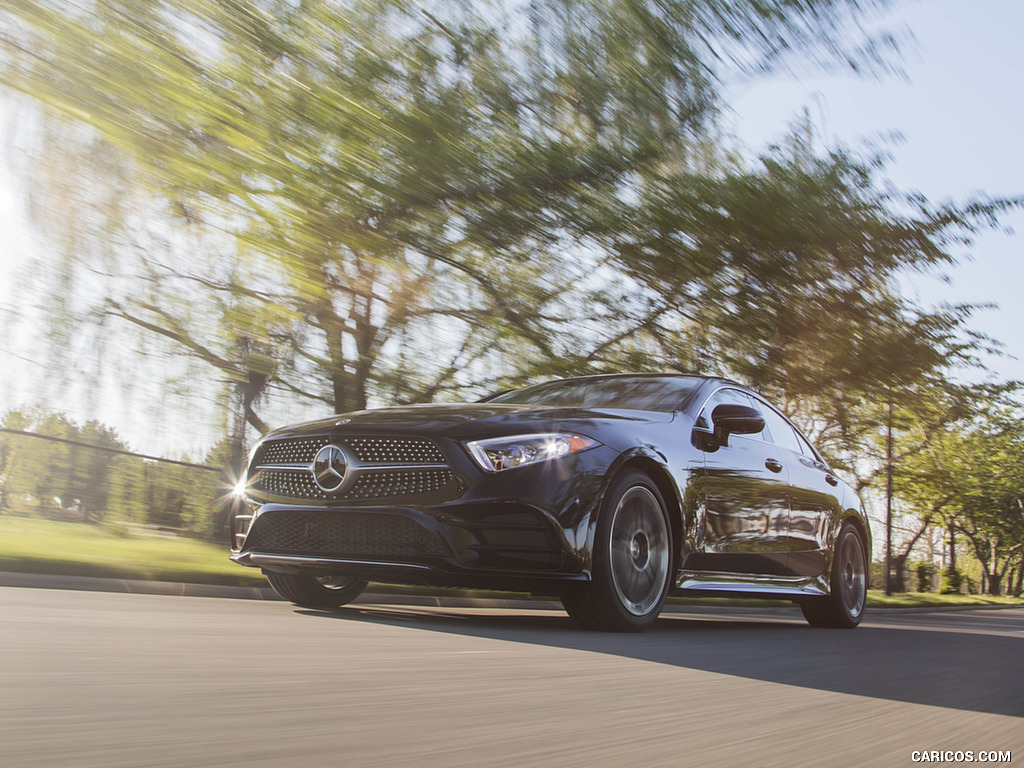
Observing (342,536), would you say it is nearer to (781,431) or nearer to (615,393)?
(615,393)

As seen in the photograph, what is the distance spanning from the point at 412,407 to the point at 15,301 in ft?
14.2

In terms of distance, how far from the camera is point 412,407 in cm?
552

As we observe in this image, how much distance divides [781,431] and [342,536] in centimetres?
369

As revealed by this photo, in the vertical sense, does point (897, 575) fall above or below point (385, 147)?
below

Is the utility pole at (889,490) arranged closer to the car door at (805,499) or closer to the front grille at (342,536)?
the car door at (805,499)

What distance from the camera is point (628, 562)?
5207mm

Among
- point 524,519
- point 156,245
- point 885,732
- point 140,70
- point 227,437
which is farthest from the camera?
point 227,437

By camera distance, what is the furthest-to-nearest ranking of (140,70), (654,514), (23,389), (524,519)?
(23,389), (140,70), (654,514), (524,519)

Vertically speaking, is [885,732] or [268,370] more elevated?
[268,370]

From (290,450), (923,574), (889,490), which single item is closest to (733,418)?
(290,450)

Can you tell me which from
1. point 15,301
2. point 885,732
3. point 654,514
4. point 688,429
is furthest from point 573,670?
point 15,301

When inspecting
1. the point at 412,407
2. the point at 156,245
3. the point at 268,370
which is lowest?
the point at 412,407

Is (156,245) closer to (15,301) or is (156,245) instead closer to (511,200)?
(15,301)
